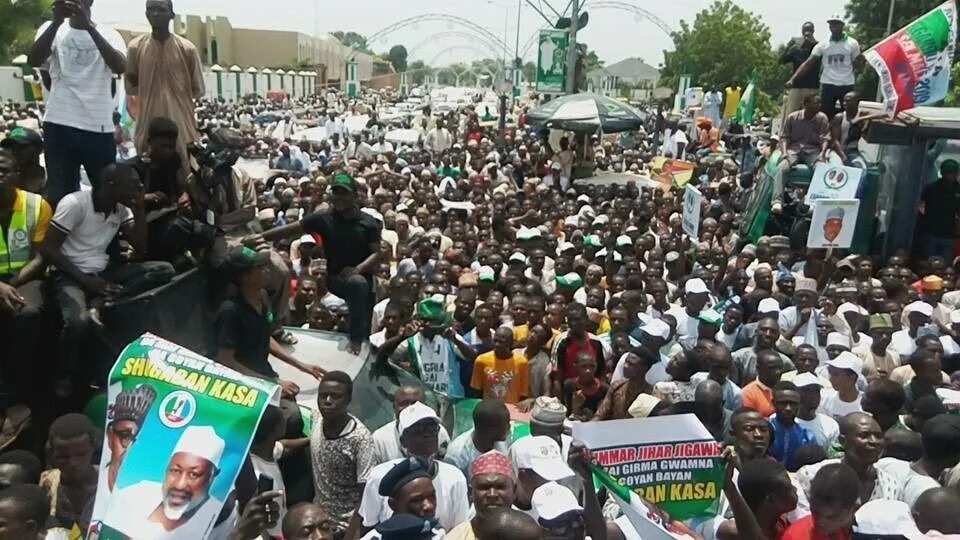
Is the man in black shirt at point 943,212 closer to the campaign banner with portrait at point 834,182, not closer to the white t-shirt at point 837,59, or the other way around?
the campaign banner with portrait at point 834,182

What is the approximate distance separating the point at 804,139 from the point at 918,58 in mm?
2362

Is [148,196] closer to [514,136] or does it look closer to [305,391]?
[305,391]

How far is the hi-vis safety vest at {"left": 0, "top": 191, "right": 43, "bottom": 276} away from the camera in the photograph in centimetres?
436

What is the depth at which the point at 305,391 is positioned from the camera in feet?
17.9

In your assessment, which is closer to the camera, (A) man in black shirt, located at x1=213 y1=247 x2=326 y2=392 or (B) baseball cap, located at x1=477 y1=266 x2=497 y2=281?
(A) man in black shirt, located at x1=213 y1=247 x2=326 y2=392

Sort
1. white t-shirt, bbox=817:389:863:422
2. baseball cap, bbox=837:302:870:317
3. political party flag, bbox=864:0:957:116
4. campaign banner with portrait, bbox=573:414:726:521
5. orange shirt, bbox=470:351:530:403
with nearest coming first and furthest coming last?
campaign banner with portrait, bbox=573:414:726:521 < white t-shirt, bbox=817:389:863:422 < orange shirt, bbox=470:351:530:403 < baseball cap, bbox=837:302:870:317 < political party flag, bbox=864:0:957:116

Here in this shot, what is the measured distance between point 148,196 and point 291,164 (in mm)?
16006

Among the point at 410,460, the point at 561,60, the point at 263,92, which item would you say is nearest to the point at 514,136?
the point at 561,60

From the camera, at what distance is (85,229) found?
4480 millimetres

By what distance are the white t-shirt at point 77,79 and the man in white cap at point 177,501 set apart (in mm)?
2860

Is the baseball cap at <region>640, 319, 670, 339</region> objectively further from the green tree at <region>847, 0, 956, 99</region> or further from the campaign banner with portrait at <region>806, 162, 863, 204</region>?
the green tree at <region>847, 0, 956, 99</region>

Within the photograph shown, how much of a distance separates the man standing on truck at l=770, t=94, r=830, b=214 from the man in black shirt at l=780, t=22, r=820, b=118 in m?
0.91

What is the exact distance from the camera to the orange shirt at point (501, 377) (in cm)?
625

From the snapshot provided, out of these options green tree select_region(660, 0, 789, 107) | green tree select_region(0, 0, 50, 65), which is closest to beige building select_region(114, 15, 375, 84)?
green tree select_region(0, 0, 50, 65)
